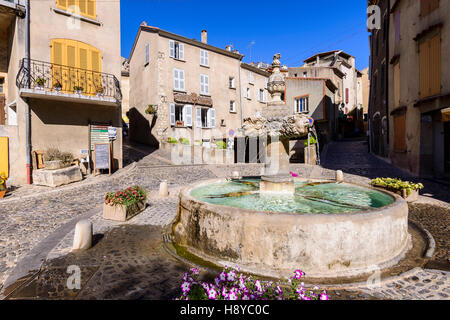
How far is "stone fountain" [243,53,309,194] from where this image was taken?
531 cm

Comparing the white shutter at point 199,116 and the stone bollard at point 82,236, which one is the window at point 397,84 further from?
the stone bollard at point 82,236

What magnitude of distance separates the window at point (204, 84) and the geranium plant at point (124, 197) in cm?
1746

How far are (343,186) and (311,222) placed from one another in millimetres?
3918

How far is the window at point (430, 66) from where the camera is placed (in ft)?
32.4

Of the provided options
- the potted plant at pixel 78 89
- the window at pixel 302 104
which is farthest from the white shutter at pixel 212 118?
the potted plant at pixel 78 89

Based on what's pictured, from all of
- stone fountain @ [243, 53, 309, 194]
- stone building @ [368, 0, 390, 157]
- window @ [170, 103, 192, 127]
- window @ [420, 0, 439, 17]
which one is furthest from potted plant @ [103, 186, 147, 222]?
stone building @ [368, 0, 390, 157]

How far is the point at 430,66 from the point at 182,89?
17.0 meters

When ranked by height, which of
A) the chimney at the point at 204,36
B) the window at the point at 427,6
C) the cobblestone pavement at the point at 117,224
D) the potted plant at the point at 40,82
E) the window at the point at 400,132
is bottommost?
the cobblestone pavement at the point at 117,224

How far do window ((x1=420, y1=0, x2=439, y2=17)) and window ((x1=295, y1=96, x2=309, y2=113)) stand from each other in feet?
49.0

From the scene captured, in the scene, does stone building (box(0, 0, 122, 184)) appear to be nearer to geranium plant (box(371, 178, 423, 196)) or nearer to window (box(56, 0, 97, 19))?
window (box(56, 0, 97, 19))

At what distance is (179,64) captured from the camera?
20.9 m

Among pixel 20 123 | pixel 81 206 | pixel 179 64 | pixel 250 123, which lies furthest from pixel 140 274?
pixel 179 64
